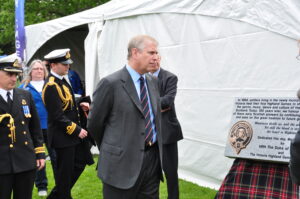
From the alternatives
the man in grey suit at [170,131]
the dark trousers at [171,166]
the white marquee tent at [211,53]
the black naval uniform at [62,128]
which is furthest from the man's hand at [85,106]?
the white marquee tent at [211,53]

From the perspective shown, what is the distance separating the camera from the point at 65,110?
4973 millimetres

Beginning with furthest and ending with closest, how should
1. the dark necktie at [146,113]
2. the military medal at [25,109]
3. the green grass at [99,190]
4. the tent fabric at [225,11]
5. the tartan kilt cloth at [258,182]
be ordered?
the green grass at [99,190] < the tent fabric at [225,11] < the military medal at [25,109] < the tartan kilt cloth at [258,182] < the dark necktie at [146,113]

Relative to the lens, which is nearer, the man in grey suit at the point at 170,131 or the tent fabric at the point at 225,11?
the tent fabric at the point at 225,11

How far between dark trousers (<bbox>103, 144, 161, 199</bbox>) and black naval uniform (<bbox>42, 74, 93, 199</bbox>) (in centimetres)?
160

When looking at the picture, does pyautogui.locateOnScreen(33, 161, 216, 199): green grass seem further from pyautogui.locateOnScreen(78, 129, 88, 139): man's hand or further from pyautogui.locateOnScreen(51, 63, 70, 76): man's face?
pyautogui.locateOnScreen(51, 63, 70, 76): man's face

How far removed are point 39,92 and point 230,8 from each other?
297 centimetres

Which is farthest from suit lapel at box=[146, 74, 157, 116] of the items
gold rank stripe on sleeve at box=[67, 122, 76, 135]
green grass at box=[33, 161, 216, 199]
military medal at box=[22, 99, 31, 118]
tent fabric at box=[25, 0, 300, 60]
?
green grass at box=[33, 161, 216, 199]

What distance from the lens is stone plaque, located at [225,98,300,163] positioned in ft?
11.2

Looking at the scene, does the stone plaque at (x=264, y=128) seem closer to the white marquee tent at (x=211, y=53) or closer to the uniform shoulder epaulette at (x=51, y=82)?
the white marquee tent at (x=211, y=53)

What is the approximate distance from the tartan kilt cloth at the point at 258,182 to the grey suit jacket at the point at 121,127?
947 mm

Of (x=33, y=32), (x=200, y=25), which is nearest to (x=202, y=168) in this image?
(x=200, y=25)

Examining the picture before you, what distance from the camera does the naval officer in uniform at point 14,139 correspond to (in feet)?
12.1

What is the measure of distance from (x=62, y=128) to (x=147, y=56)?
6.42ft

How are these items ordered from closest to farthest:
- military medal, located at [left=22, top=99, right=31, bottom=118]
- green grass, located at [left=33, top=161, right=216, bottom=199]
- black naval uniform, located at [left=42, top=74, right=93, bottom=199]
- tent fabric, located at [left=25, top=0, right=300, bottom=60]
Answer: military medal, located at [left=22, top=99, right=31, bottom=118] < tent fabric, located at [left=25, top=0, right=300, bottom=60] < black naval uniform, located at [left=42, top=74, right=93, bottom=199] < green grass, located at [left=33, top=161, right=216, bottom=199]
